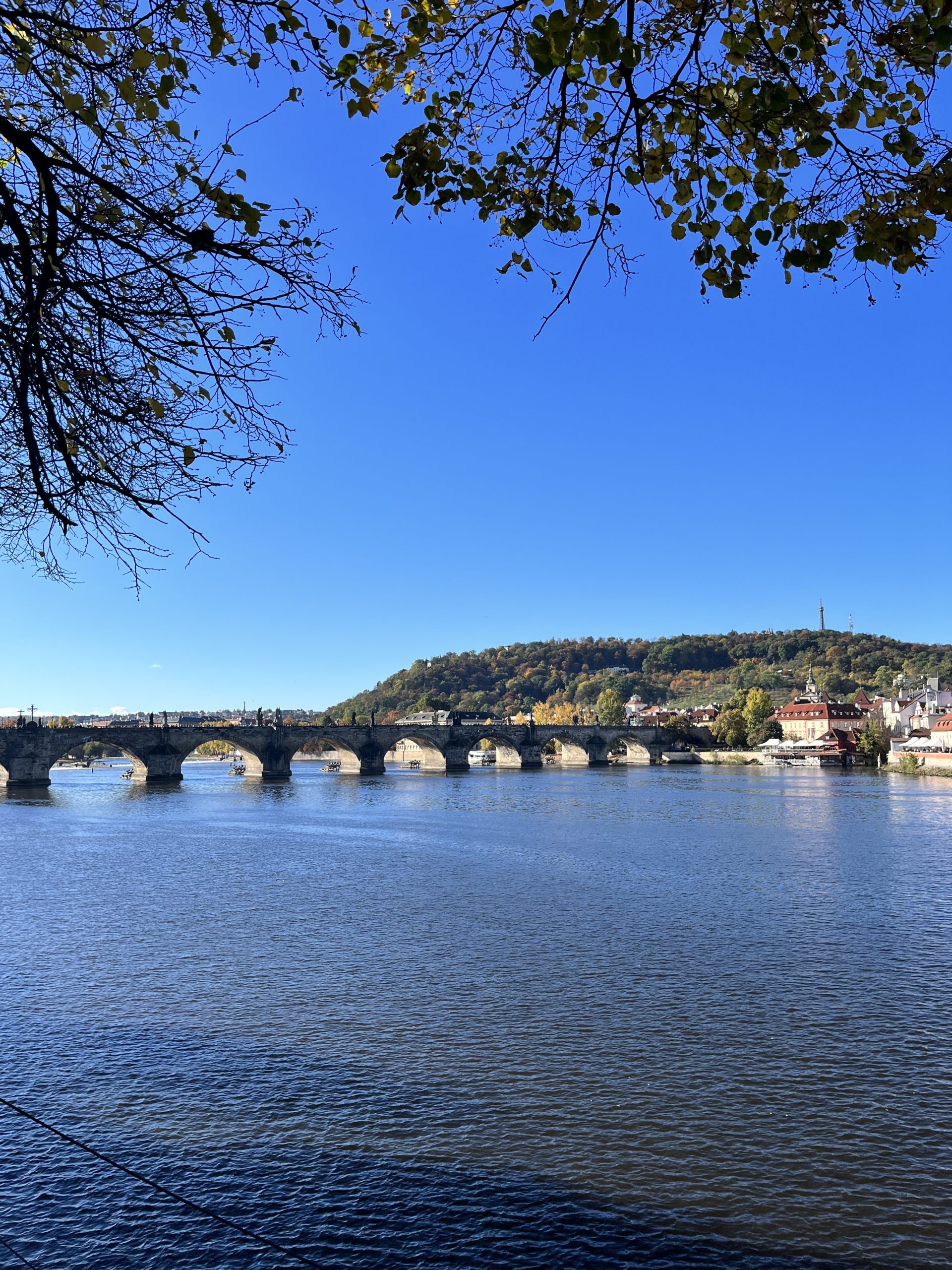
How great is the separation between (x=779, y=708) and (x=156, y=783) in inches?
3685

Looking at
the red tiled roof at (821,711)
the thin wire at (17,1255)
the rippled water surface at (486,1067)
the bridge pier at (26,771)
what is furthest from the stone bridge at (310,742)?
the thin wire at (17,1255)

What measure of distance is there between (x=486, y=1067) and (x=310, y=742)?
91305mm

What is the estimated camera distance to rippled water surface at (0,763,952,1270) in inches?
352

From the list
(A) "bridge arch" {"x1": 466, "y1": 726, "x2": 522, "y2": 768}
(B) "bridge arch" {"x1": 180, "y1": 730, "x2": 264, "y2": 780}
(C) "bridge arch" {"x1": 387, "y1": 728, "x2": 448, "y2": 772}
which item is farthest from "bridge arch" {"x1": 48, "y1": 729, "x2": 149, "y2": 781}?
(A) "bridge arch" {"x1": 466, "y1": 726, "x2": 522, "y2": 768}

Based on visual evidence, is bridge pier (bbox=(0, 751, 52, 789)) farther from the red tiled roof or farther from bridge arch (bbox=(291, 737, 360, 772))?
the red tiled roof

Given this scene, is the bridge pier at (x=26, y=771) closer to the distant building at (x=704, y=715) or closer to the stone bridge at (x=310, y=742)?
the stone bridge at (x=310, y=742)

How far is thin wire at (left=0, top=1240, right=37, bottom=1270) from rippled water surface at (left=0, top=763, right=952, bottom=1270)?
67 mm

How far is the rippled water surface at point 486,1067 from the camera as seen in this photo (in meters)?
8.93

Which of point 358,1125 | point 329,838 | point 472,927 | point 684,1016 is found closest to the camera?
point 358,1125

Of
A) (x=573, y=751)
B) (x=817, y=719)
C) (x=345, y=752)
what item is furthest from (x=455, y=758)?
(x=817, y=719)

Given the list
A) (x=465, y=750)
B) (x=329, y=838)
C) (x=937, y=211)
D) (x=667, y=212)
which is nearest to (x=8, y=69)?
(x=667, y=212)

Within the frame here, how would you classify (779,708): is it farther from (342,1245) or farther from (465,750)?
(342,1245)

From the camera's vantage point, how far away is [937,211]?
177 inches

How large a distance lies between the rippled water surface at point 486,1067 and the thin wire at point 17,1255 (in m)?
0.07
